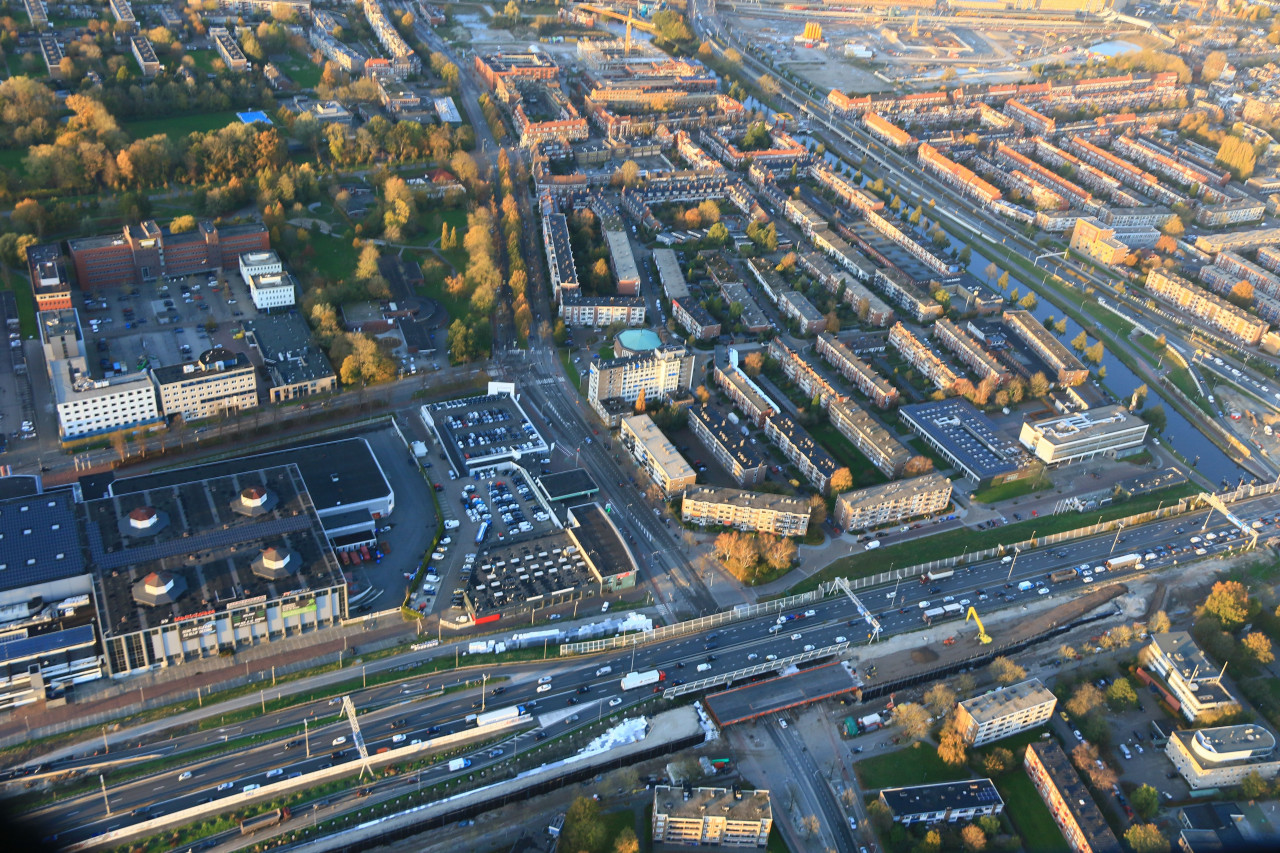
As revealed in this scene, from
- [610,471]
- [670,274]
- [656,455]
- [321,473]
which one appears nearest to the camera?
[321,473]

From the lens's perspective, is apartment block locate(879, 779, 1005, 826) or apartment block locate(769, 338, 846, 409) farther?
apartment block locate(769, 338, 846, 409)

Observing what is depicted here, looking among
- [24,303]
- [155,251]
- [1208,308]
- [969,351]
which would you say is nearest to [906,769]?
[969,351]

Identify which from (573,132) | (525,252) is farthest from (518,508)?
(573,132)

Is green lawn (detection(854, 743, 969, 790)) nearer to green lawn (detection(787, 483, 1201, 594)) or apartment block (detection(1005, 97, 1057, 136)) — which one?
green lawn (detection(787, 483, 1201, 594))

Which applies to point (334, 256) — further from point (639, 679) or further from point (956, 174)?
point (956, 174)

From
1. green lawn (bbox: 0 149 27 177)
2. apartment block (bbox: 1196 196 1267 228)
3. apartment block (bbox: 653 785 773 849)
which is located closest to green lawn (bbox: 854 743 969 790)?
apartment block (bbox: 653 785 773 849)

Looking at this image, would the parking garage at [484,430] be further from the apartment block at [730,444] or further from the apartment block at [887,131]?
the apartment block at [887,131]
